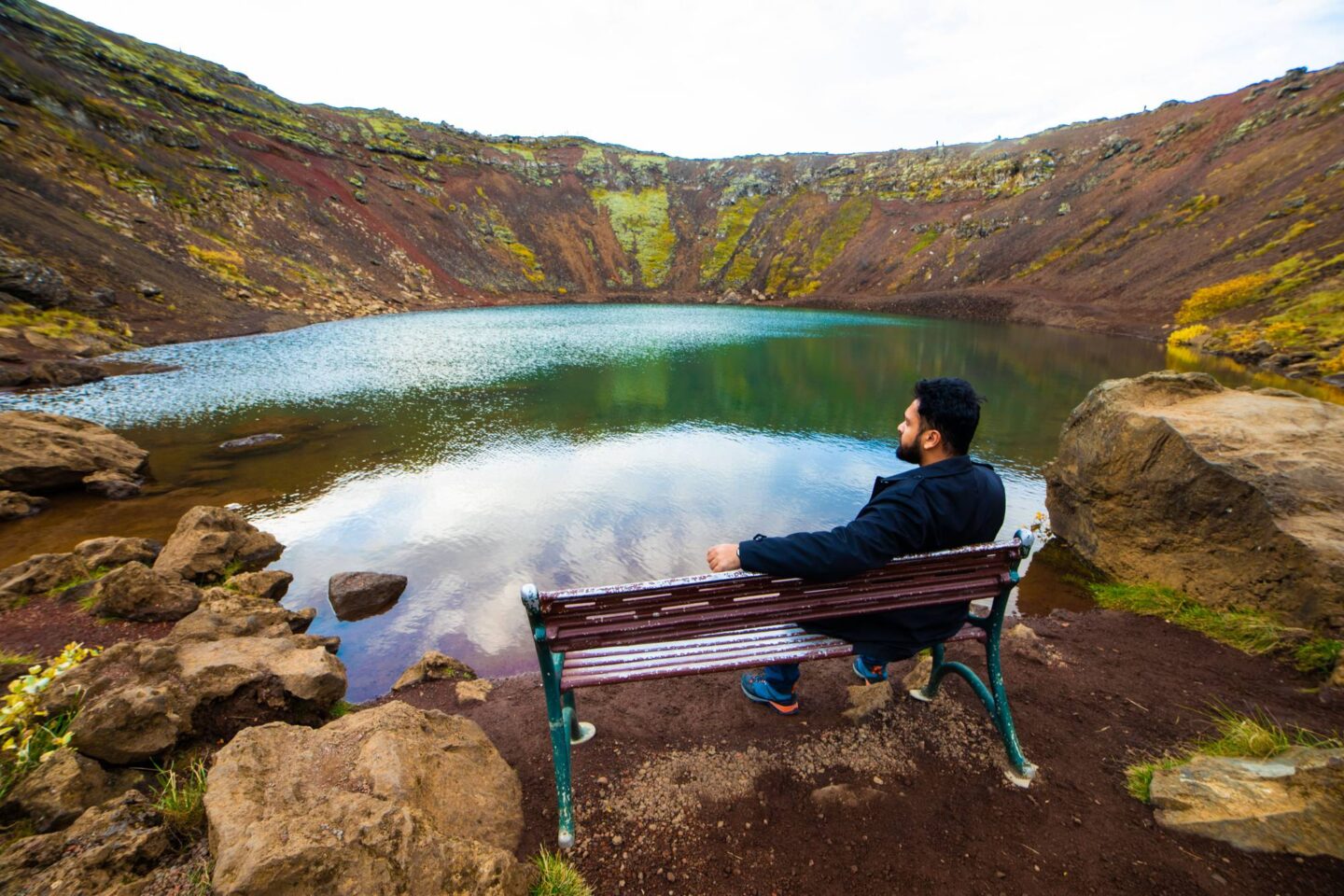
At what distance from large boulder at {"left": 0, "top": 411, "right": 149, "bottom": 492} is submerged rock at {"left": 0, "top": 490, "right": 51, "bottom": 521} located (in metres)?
0.55

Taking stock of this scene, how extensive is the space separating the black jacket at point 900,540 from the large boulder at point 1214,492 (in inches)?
158

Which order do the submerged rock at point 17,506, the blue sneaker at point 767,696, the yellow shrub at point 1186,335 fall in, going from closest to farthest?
the blue sneaker at point 767,696 → the submerged rock at point 17,506 → the yellow shrub at point 1186,335

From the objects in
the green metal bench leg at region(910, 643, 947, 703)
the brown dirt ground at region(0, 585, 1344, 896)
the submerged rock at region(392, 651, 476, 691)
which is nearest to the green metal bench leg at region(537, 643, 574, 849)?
the brown dirt ground at region(0, 585, 1344, 896)

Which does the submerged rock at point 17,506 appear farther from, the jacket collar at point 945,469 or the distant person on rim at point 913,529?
the jacket collar at point 945,469

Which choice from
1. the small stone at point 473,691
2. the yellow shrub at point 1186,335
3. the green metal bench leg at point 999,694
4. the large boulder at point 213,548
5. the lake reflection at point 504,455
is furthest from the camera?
the yellow shrub at point 1186,335

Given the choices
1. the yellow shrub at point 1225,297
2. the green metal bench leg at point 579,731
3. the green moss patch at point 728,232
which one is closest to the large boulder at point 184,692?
the green metal bench leg at point 579,731

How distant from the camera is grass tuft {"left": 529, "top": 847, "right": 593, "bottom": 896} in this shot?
2475 millimetres

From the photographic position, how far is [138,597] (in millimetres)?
5801

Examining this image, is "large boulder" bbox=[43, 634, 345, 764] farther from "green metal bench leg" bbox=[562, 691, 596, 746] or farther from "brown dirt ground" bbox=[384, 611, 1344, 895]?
"green metal bench leg" bbox=[562, 691, 596, 746]

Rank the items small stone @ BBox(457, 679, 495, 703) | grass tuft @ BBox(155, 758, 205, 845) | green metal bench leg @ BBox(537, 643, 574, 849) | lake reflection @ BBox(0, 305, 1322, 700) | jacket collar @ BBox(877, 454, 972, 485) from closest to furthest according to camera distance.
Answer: grass tuft @ BBox(155, 758, 205, 845) < green metal bench leg @ BBox(537, 643, 574, 849) < jacket collar @ BBox(877, 454, 972, 485) < small stone @ BBox(457, 679, 495, 703) < lake reflection @ BBox(0, 305, 1322, 700)

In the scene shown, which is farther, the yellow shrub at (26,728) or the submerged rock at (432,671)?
the submerged rock at (432,671)

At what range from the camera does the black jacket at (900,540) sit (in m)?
2.73

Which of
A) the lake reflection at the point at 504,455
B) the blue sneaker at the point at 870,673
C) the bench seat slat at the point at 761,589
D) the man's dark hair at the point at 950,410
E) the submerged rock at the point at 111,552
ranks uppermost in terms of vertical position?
the man's dark hair at the point at 950,410

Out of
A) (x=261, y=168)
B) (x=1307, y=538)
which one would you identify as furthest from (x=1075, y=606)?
(x=261, y=168)
